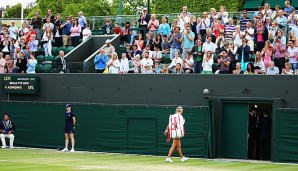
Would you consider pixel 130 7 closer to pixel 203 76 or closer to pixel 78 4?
pixel 78 4

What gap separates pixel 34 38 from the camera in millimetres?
37219

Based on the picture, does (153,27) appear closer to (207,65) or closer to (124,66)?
(124,66)

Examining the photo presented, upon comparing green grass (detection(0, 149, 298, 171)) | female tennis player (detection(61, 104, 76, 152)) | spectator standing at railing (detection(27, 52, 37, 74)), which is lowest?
green grass (detection(0, 149, 298, 171))

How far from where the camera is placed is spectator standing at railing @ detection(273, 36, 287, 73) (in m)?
30.1

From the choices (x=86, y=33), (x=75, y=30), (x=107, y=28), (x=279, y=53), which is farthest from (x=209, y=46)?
(x=75, y=30)

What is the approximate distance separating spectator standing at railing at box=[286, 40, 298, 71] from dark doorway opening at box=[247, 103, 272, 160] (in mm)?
1783

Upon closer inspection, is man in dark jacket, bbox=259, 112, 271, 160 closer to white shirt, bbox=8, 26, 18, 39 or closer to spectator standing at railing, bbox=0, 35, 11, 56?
spectator standing at railing, bbox=0, 35, 11, 56

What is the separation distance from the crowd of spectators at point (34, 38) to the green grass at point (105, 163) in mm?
6188

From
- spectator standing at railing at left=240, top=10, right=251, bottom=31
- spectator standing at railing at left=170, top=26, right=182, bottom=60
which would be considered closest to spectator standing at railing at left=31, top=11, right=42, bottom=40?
spectator standing at railing at left=170, top=26, right=182, bottom=60

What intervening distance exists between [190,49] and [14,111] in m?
8.63

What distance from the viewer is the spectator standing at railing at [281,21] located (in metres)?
31.5

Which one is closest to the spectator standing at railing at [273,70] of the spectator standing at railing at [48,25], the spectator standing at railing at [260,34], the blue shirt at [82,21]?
the spectator standing at railing at [260,34]

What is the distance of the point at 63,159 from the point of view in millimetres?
27422

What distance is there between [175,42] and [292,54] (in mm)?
5501
